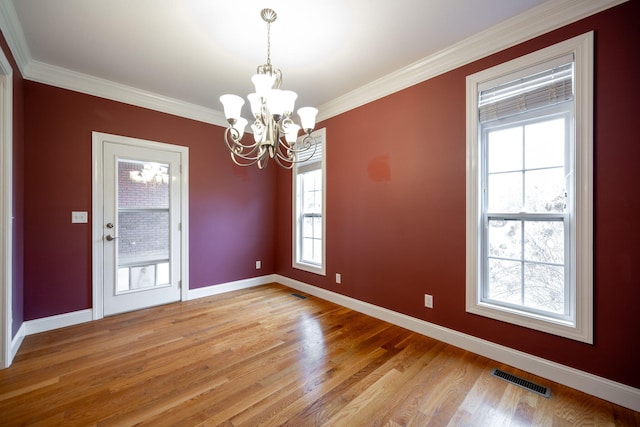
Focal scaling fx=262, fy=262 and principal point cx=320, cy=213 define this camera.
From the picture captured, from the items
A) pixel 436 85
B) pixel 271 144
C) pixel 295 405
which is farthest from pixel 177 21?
pixel 295 405

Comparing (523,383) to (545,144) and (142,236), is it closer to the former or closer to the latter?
(545,144)

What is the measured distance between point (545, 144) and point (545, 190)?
0.36 metres

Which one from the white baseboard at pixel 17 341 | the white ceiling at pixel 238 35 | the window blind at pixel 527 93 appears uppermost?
the white ceiling at pixel 238 35

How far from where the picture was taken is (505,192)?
7.29ft

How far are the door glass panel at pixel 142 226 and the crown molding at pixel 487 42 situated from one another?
109 inches

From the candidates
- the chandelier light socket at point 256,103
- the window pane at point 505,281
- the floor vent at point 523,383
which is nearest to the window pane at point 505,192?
the window pane at point 505,281

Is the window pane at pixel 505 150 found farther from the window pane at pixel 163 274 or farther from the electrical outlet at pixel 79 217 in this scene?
the electrical outlet at pixel 79 217

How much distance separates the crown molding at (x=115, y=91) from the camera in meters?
2.66

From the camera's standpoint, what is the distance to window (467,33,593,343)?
1.80 metres

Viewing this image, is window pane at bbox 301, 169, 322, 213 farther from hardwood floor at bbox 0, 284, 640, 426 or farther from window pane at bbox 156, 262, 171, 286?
window pane at bbox 156, 262, 171, 286

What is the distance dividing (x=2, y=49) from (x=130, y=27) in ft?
2.94

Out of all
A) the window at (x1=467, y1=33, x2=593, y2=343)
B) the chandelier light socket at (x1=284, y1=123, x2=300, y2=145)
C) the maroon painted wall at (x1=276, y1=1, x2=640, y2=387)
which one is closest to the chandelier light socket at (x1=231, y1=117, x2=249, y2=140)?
the chandelier light socket at (x1=284, y1=123, x2=300, y2=145)

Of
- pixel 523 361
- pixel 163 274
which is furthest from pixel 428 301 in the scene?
pixel 163 274

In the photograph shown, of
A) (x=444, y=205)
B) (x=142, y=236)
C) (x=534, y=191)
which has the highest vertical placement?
(x=534, y=191)
